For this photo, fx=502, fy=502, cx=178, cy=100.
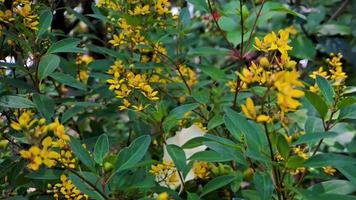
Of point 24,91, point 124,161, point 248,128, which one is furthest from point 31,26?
point 248,128

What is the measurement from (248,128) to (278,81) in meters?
0.21

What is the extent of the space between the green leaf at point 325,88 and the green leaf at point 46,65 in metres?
0.51

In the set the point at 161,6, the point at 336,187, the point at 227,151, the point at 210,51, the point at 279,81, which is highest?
the point at 161,6

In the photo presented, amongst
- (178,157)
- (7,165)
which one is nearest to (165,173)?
(178,157)

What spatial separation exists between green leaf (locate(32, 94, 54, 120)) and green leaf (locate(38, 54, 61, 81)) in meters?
0.04

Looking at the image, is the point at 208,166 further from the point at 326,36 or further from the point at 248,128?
the point at 326,36

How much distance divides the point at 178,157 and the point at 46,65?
0.33m

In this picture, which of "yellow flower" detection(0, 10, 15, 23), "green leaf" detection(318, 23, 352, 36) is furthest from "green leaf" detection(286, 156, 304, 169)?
"green leaf" detection(318, 23, 352, 36)

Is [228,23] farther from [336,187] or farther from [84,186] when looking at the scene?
[84,186]

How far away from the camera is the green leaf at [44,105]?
99 cm

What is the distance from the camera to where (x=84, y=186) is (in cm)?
78

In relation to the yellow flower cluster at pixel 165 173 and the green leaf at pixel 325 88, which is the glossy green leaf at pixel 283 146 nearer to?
the green leaf at pixel 325 88

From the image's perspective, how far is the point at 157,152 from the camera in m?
1.34

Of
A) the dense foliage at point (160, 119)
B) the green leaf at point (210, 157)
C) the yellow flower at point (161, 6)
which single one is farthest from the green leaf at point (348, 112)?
the yellow flower at point (161, 6)
